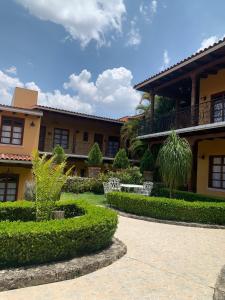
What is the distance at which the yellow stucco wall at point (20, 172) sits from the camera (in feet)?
50.2

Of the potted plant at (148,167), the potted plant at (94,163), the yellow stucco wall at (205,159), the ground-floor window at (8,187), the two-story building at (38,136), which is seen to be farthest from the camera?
the potted plant at (94,163)

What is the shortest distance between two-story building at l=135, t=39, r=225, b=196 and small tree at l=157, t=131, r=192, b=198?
1344 mm

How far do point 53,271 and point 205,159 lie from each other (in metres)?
12.6

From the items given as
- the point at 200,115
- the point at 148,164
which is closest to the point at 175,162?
the point at 200,115

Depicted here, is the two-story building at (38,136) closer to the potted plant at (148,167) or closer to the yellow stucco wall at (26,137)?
the yellow stucco wall at (26,137)

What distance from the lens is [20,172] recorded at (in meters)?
15.7

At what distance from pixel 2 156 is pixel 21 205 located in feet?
25.7

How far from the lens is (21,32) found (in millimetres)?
12055

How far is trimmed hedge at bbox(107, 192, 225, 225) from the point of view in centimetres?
953

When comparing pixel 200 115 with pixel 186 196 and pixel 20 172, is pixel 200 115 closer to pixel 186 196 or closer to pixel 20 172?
pixel 186 196

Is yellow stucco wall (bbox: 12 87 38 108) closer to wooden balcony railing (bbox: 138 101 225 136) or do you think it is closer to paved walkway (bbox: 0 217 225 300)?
wooden balcony railing (bbox: 138 101 225 136)

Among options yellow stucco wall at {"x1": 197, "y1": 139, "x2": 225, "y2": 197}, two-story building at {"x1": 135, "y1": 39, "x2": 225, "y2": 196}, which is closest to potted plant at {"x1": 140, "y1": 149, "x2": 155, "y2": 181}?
two-story building at {"x1": 135, "y1": 39, "x2": 225, "y2": 196}

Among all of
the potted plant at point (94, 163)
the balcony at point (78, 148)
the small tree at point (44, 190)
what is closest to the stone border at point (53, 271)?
the small tree at point (44, 190)

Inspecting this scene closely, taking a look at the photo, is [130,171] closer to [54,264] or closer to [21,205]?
[21,205]
